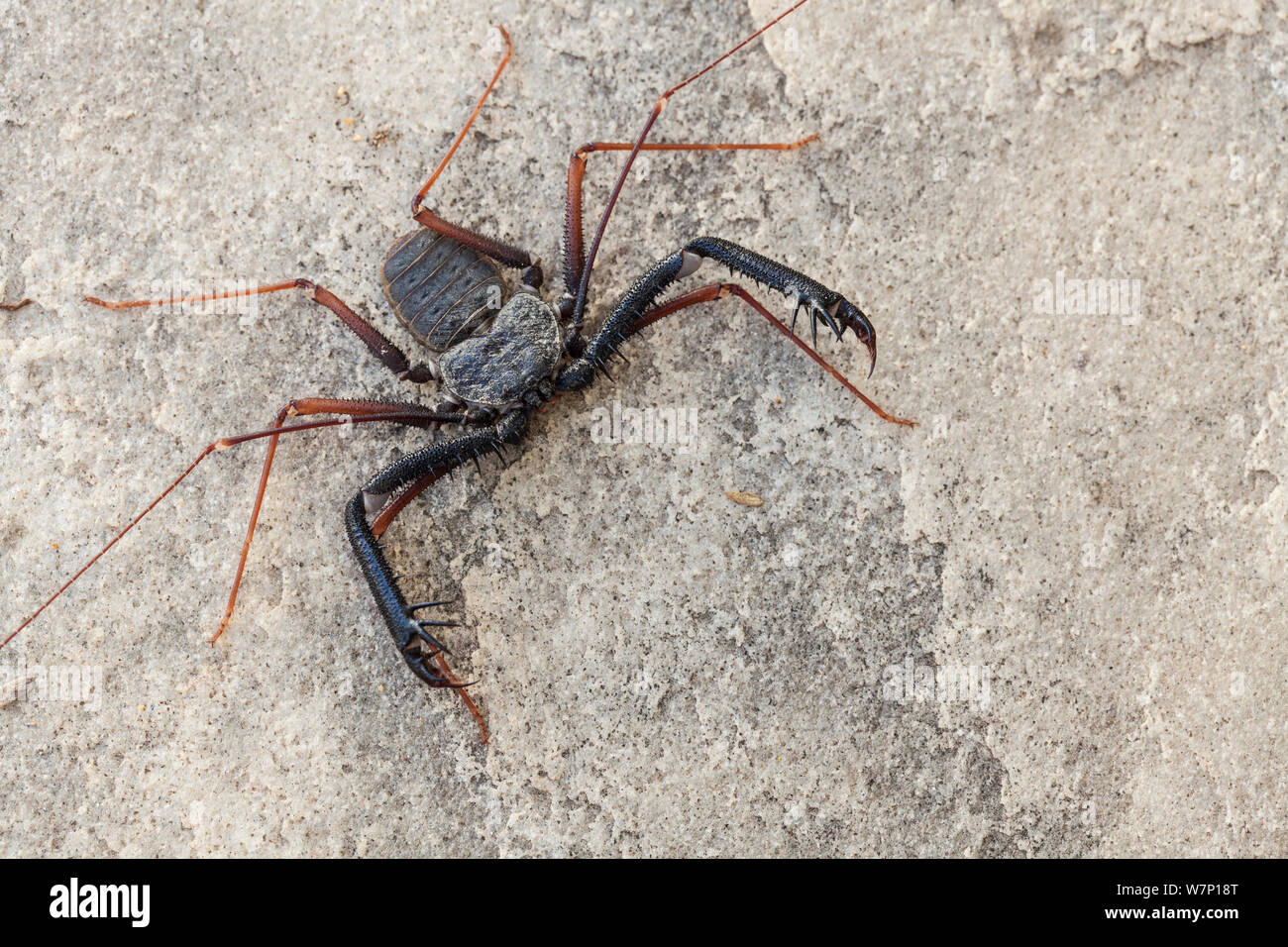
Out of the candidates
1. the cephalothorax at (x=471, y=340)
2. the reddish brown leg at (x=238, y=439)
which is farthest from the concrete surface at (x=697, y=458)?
the cephalothorax at (x=471, y=340)

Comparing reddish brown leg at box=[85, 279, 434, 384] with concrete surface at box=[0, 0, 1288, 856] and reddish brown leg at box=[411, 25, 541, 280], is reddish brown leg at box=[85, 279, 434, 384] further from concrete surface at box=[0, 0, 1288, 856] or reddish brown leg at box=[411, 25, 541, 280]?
reddish brown leg at box=[411, 25, 541, 280]

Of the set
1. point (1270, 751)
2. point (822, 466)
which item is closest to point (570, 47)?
point (822, 466)

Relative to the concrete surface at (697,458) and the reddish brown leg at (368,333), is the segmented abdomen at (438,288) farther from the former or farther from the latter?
the concrete surface at (697,458)

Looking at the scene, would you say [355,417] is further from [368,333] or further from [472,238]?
[472,238]

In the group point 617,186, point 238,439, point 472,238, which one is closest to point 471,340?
point 472,238

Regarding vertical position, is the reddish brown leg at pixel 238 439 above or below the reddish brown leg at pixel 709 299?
below

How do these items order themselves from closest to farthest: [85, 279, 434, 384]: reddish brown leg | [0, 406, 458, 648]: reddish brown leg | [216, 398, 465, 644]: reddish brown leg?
[0, 406, 458, 648]: reddish brown leg
[216, 398, 465, 644]: reddish brown leg
[85, 279, 434, 384]: reddish brown leg

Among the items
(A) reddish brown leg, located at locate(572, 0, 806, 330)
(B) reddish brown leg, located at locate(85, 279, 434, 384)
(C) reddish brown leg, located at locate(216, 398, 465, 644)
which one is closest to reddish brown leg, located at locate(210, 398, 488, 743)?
(C) reddish brown leg, located at locate(216, 398, 465, 644)
